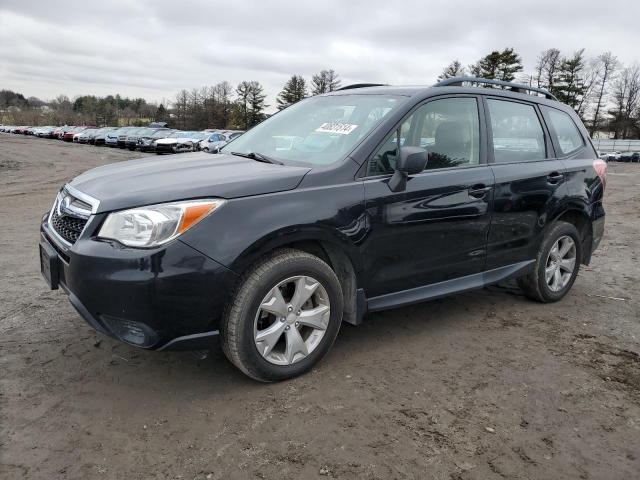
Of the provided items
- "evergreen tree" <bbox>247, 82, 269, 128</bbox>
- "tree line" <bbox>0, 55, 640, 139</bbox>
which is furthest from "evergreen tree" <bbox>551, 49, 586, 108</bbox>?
"evergreen tree" <bbox>247, 82, 269, 128</bbox>

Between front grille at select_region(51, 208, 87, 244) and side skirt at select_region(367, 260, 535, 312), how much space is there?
178 cm

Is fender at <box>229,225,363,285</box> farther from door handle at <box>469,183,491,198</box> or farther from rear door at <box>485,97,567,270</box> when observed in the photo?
rear door at <box>485,97,567,270</box>

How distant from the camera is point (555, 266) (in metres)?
4.70

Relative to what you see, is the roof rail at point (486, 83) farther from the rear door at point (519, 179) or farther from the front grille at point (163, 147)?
→ the front grille at point (163, 147)

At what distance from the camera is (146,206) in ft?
8.94

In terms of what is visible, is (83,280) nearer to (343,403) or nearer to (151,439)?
(151,439)

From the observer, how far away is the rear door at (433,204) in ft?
10.9

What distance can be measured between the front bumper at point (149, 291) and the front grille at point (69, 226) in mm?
135

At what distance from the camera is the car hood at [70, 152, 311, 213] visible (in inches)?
110

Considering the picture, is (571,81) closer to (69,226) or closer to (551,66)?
(551,66)

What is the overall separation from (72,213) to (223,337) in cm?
114

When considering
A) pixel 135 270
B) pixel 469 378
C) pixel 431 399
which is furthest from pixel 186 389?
pixel 469 378

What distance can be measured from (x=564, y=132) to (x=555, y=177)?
0.62m

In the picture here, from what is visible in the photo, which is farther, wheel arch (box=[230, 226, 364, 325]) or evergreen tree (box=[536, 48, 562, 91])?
evergreen tree (box=[536, 48, 562, 91])
